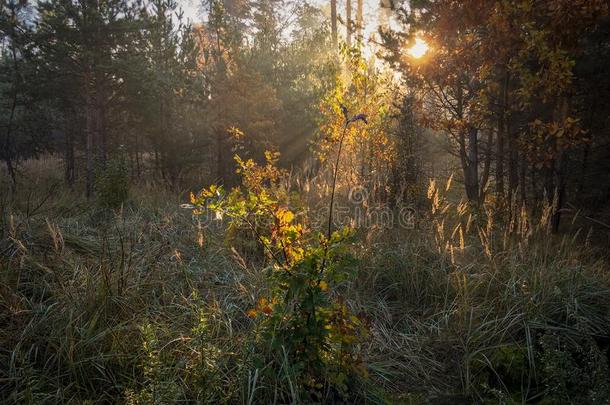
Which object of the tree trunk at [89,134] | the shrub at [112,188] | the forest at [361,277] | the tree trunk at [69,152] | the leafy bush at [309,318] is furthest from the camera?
the tree trunk at [69,152]

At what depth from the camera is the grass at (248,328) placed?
213 centimetres

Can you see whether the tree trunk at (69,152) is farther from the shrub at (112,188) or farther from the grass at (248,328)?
the grass at (248,328)

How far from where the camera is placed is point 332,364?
7.16ft

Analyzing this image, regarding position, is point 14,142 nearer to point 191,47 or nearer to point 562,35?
point 191,47

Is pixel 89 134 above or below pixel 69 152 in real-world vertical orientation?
above

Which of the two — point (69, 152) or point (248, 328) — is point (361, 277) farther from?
point (69, 152)

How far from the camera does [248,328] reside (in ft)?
9.18

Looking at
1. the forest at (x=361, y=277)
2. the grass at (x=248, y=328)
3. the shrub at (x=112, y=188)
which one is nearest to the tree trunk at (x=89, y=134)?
the forest at (x=361, y=277)

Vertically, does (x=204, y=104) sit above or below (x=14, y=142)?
above

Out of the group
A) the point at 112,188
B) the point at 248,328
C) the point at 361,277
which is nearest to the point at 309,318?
the point at 248,328

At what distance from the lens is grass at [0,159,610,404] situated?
213 cm

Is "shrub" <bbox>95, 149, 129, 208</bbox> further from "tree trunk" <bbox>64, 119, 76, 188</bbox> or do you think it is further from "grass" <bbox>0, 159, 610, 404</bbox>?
"tree trunk" <bbox>64, 119, 76, 188</bbox>

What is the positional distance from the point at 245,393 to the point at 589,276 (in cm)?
300

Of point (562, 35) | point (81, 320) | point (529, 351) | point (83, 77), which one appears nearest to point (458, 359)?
point (529, 351)
